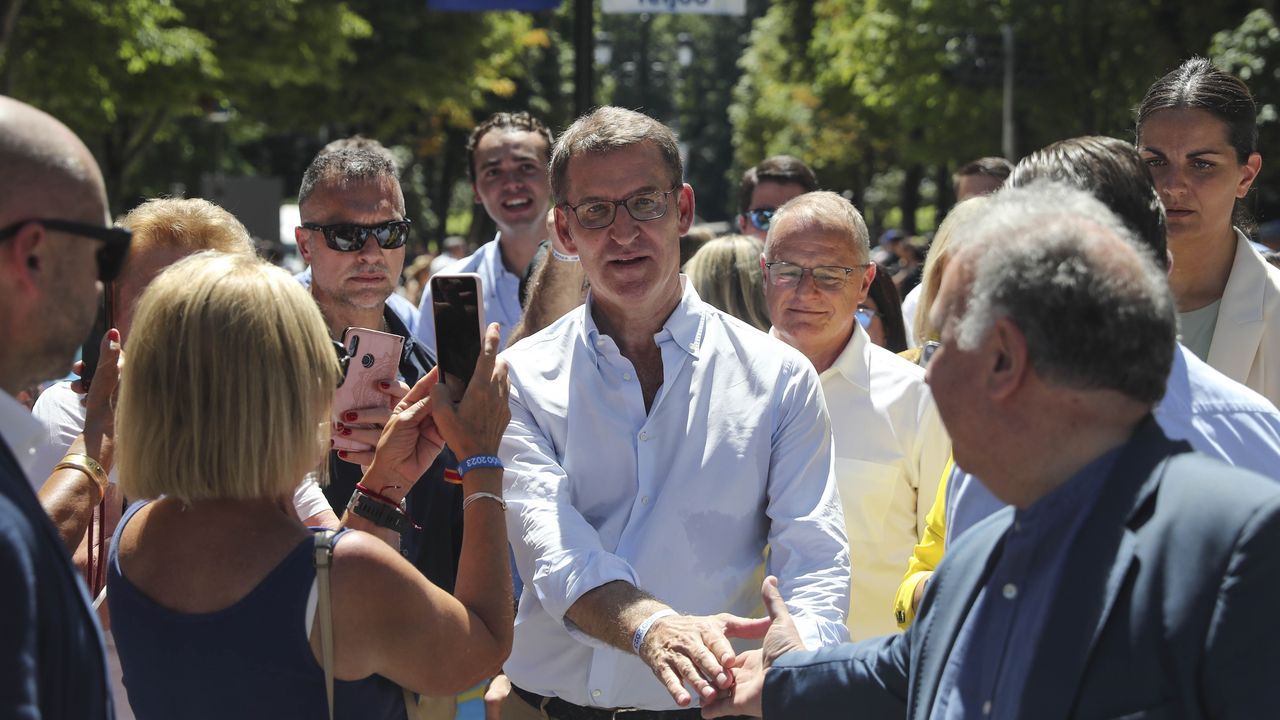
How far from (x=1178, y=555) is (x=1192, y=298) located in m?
2.47

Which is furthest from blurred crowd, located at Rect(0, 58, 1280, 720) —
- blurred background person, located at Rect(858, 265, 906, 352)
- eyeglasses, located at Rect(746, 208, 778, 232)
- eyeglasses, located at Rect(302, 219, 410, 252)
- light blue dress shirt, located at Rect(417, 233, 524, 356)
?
eyeglasses, located at Rect(746, 208, 778, 232)

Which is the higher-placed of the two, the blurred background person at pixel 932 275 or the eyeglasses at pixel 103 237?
the eyeglasses at pixel 103 237

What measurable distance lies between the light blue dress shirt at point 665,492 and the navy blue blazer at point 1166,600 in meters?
1.13

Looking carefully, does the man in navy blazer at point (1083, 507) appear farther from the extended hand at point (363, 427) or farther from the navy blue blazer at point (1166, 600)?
the extended hand at point (363, 427)

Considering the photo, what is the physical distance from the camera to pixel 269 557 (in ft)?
7.98

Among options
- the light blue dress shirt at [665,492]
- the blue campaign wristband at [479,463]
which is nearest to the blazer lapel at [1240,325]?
the light blue dress shirt at [665,492]

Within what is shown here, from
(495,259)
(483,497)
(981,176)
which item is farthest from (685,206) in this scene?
(981,176)

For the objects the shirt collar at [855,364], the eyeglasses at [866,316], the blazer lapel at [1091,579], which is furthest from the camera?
the eyeglasses at [866,316]

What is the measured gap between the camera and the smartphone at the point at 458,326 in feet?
9.82

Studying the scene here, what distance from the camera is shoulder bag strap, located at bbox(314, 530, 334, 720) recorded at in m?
2.40

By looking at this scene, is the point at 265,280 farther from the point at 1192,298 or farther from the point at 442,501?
the point at 1192,298

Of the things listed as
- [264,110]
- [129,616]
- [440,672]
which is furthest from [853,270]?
[264,110]

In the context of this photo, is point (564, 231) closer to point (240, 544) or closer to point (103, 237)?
point (240, 544)

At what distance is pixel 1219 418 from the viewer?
2.45 m
